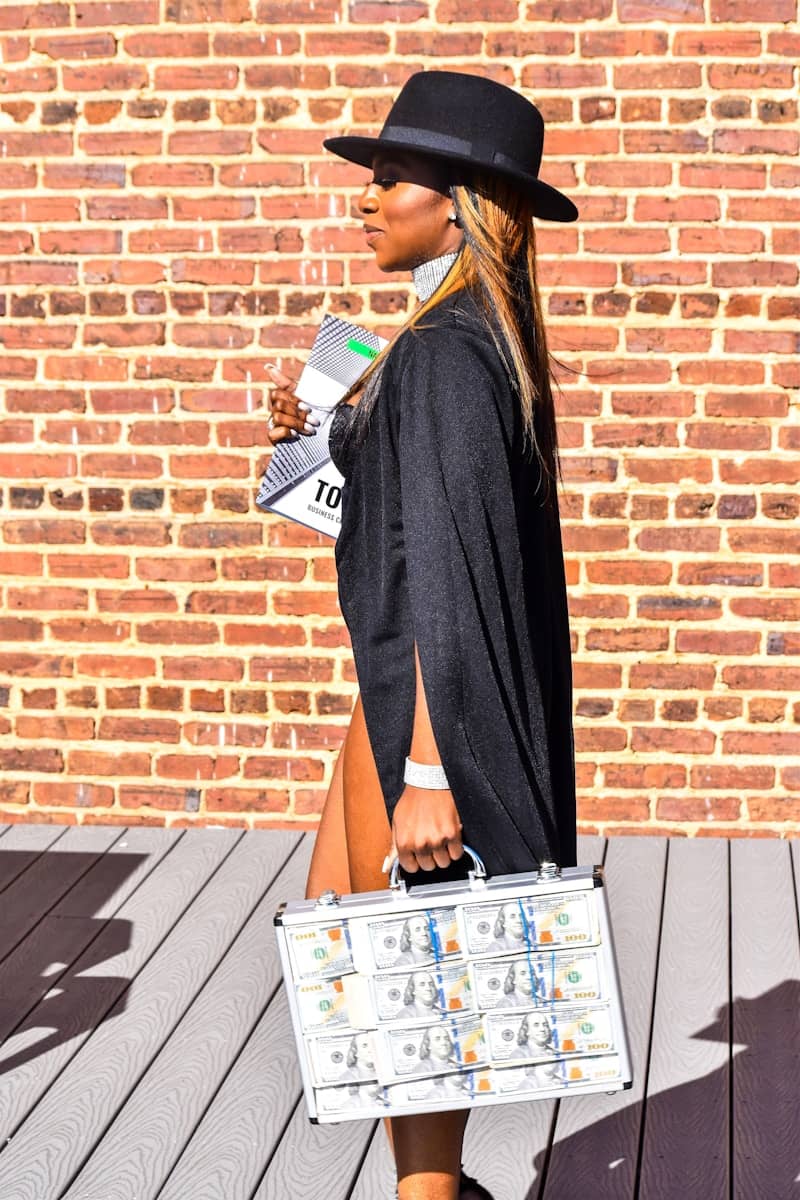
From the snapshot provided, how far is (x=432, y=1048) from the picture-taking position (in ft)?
7.44

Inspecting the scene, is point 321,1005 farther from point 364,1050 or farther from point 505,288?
point 505,288

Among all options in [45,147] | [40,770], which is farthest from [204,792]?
[45,147]

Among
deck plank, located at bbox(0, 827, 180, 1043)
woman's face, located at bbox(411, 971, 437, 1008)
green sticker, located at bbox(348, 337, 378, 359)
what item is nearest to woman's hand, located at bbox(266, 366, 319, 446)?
green sticker, located at bbox(348, 337, 378, 359)

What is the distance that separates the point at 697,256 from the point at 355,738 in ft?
8.27

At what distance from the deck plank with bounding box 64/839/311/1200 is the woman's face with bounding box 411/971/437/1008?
2.99 ft

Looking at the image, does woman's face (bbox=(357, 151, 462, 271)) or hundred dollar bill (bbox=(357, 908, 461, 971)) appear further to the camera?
woman's face (bbox=(357, 151, 462, 271))

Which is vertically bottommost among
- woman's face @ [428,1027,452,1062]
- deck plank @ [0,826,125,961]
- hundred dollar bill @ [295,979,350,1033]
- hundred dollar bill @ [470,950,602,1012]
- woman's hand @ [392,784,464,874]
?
deck plank @ [0,826,125,961]

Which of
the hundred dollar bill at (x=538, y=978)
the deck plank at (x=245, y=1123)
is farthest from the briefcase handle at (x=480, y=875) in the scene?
the deck plank at (x=245, y=1123)

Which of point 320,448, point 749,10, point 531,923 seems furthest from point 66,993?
point 749,10

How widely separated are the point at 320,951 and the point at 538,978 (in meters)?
0.31

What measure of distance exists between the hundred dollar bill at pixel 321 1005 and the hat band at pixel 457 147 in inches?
48.4

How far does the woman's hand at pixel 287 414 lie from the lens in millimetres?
2865

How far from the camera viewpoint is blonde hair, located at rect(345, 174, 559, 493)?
2395 millimetres

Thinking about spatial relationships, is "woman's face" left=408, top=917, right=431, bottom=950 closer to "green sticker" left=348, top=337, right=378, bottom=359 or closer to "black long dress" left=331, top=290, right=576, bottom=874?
"black long dress" left=331, top=290, right=576, bottom=874
